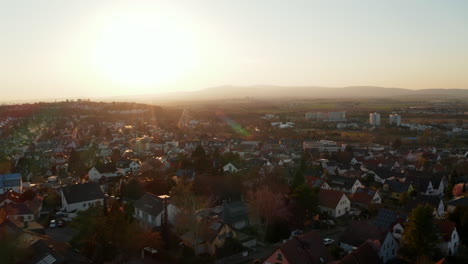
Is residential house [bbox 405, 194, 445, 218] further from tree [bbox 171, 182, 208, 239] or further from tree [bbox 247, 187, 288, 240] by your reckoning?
tree [bbox 171, 182, 208, 239]

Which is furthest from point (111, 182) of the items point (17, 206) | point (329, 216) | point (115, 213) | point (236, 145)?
point (236, 145)

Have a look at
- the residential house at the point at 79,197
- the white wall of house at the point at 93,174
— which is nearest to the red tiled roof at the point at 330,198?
the residential house at the point at 79,197

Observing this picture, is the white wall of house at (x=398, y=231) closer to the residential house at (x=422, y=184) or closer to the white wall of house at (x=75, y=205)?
the residential house at (x=422, y=184)

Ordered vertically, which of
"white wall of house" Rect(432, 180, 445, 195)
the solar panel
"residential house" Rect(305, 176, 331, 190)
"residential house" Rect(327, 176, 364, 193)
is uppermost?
the solar panel

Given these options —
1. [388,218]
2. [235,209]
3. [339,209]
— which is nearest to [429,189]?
[339,209]

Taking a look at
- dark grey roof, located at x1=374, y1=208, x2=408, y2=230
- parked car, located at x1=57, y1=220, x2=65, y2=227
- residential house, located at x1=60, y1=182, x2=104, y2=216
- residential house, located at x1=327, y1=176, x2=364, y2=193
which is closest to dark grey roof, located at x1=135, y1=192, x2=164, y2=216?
residential house, located at x1=60, y1=182, x2=104, y2=216

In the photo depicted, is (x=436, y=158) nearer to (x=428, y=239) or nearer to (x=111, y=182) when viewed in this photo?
(x=428, y=239)
